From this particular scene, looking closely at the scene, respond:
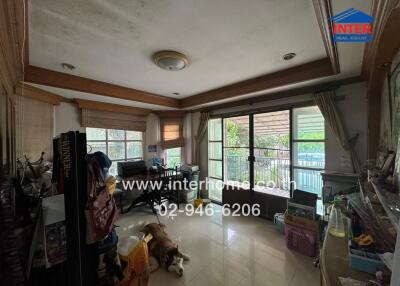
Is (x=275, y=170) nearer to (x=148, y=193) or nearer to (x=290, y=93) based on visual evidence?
(x=290, y=93)

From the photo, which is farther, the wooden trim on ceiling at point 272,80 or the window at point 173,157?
the window at point 173,157

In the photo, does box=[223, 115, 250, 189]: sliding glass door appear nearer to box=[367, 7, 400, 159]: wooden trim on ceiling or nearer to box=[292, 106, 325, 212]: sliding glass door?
box=[292, 106, 325, 212]: sliding glass door

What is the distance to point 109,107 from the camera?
157 inches

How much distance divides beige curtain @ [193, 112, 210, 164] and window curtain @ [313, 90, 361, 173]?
7.71 ft

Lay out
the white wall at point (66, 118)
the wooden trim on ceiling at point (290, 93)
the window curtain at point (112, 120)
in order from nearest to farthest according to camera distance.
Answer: the wooden trim on ceiling at point (290, 93) → the white wall at point (66, 118) → the window curtain at point (112, 120)

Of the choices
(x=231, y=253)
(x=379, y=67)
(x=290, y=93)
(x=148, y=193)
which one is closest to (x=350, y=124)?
(x=290, y=93)

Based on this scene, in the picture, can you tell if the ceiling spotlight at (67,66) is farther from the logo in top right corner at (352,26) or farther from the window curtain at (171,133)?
the logo in top right corner at (352,26)

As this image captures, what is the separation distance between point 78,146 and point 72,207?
481 millimetres

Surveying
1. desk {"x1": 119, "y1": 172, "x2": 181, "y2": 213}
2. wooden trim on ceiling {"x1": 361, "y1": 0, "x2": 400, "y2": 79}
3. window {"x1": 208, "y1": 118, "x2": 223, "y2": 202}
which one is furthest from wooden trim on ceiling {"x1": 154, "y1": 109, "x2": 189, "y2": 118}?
wooden trim on ceiling {"x1": 361, "y1": 0, "x2": 400, "y2": 79}

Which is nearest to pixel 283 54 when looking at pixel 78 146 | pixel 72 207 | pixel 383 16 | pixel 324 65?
pixel 324 65

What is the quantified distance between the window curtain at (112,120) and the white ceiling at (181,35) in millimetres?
1373

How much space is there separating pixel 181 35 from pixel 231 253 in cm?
270

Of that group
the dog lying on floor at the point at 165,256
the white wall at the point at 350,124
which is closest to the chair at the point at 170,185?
the dog lying on floor at the point at 165,256

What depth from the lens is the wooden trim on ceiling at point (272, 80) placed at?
227 cm
